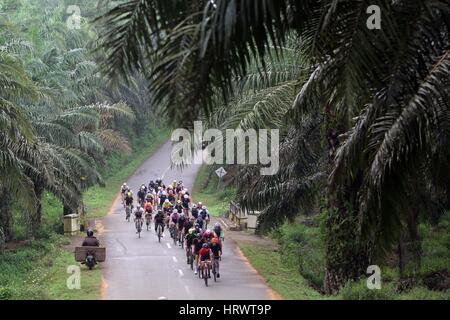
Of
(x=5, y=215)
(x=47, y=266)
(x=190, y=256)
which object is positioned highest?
(x=5, y=215)

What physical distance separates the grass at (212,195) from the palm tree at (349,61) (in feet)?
109

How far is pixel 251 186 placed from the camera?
22.0 meters

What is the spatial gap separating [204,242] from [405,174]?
46.2 feet

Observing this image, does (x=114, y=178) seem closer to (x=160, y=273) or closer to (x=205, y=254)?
(x=160, y=273)

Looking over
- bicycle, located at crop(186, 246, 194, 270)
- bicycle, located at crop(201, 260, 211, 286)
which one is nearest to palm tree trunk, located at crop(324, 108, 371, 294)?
bicycle, located at crop(201, 260, 211, 286)

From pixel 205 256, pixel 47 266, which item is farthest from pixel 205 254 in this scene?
pixel 47 266

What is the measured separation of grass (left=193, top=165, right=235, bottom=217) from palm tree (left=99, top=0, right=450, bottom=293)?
109ft

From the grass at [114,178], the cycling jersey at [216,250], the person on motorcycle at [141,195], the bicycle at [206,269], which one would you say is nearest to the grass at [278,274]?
the cycling jersey at [216,250]

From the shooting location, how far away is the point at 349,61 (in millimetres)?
6711

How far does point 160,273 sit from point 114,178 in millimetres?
37091

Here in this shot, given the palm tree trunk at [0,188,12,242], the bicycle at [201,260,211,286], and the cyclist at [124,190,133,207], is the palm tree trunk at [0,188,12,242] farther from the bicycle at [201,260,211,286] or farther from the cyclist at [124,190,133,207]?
the bicycle at [201,260,211,286]

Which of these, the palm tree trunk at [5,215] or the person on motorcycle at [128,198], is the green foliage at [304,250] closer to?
the person on motorcycle at [128,198]
